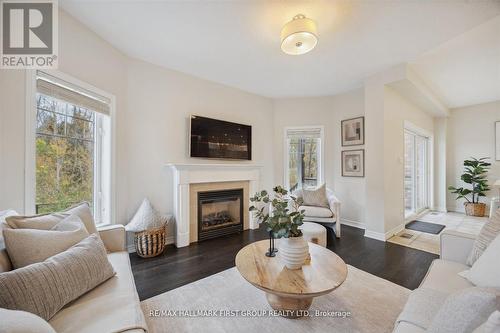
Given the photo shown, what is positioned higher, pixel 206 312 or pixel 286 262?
pixel 286 262

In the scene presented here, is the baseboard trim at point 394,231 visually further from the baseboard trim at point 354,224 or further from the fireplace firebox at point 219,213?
the fireplace firebox at point 219,213

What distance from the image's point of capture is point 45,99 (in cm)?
190

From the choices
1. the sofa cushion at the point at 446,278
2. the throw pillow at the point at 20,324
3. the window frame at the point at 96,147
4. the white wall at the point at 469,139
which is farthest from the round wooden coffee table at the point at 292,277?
the white wall at the point at 469,139

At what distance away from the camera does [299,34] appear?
191 cm

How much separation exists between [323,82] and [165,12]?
2635 millimetres

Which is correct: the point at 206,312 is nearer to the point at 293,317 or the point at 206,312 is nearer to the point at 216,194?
the point at 293,317

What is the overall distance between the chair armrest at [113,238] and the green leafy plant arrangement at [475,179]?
21.6 ft

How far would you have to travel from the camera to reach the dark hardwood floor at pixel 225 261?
2049 millimetres

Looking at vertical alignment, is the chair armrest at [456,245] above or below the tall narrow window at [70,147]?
below

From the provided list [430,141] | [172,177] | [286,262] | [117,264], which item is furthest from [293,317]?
[430,141]

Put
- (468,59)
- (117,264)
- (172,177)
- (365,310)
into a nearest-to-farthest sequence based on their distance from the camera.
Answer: (117,264)
(365,310)
(468,59)
(172,177)

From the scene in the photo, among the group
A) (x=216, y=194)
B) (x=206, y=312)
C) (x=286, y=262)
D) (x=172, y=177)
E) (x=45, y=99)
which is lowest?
(x=206, y=312)

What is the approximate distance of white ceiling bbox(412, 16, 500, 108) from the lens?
2326 millimetres

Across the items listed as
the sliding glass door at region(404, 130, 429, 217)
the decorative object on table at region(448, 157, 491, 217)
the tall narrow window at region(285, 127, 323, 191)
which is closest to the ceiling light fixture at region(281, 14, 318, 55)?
the tall narrow window at region(285, 127, 323, 191)
